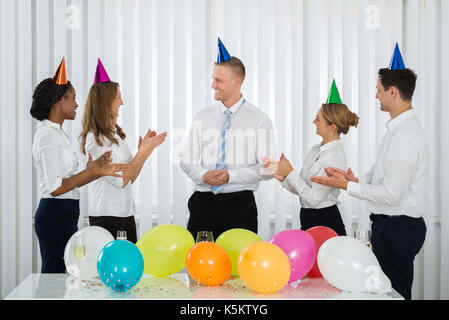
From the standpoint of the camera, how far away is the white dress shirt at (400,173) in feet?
7.61

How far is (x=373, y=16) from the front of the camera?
3682 millimetres

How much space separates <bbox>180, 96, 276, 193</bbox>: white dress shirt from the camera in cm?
290

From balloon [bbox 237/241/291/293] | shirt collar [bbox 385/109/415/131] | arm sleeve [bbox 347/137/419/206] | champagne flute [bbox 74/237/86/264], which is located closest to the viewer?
balloon [bbox 237/241/291/293]

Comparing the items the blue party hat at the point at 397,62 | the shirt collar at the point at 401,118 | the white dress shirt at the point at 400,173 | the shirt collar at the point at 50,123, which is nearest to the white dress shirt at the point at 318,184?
the white dress shirt at the point at 400,173

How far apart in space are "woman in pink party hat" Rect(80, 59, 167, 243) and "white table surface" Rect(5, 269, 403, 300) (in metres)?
0.81

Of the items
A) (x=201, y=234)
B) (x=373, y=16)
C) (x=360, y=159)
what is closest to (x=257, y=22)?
(x=373, y=16)

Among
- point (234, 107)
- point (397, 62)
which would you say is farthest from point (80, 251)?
point (397, 62)

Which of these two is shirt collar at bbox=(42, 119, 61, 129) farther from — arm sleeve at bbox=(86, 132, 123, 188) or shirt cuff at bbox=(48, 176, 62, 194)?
shirt cuff at bbox=(48, 176, 62, 194)

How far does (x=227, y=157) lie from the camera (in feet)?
9.69

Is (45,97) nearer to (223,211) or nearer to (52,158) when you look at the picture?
(52,158)

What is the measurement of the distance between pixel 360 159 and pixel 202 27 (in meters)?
1.46

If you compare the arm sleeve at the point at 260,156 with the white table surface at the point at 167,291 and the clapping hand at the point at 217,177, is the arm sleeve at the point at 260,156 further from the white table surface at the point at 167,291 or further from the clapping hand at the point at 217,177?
the white table surface at the point at 167,291

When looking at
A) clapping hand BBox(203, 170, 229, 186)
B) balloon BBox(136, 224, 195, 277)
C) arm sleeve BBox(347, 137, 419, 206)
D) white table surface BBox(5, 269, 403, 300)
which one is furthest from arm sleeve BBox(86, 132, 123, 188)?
arm sleeve BBox(347, 137, 419, 206)
